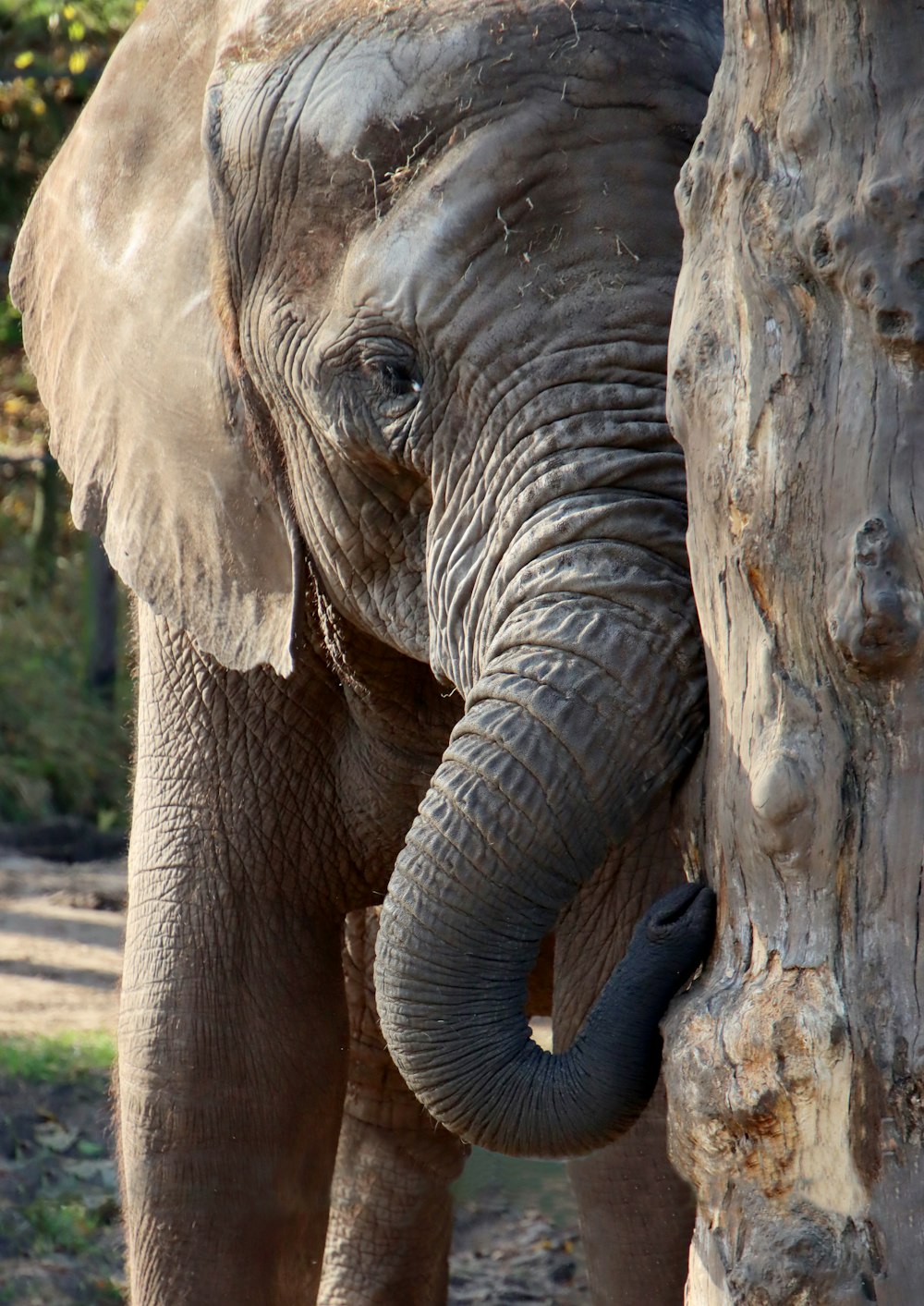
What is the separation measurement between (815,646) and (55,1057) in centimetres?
385

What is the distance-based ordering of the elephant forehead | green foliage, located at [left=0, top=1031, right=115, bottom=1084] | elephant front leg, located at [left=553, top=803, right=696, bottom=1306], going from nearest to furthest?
the elephant forehead
elephant front leg, located at [left=553, top=803, right=696, bottom=1306]
green foliage, located at [left=0, top=1031, right=115, bottom=1084]

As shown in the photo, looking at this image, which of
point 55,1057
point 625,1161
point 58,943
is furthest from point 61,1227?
point 58,943

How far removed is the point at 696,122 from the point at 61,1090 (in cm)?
338

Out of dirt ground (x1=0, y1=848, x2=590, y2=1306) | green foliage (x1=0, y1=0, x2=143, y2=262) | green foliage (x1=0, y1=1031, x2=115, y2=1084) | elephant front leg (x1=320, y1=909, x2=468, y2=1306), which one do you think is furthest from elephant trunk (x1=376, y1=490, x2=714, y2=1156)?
green foliage (x1=0, y1=0, x2=143, y2=262)

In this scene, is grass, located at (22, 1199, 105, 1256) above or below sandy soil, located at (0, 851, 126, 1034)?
below

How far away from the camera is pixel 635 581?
2.17m

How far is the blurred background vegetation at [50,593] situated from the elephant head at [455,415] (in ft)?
15.3

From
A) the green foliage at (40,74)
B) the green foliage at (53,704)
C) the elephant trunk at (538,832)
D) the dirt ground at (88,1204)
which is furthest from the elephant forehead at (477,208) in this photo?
the green foliage at (53,704)

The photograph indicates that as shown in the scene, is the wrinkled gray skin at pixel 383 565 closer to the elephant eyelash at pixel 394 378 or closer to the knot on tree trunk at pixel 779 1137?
the elephant eyelash at pixel 394 378

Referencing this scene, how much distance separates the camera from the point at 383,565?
8.90 feet

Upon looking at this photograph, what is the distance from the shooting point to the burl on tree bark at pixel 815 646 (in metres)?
1.74

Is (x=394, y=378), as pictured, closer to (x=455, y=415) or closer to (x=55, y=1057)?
(x=455, y=415)

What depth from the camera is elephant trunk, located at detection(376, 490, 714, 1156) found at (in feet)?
6.97

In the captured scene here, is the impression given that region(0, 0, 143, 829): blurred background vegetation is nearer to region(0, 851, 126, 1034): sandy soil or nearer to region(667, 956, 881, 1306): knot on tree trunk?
region(0, 851, 126, 1034): sandy soil
